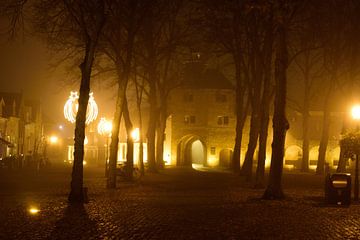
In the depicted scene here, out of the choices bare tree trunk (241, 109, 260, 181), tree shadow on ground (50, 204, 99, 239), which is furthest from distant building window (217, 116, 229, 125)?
tree shadow on ground (50, 204, 99, 239)

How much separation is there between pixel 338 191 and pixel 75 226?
10914 mm

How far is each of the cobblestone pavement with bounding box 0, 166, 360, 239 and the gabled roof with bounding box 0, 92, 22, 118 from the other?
49730mm

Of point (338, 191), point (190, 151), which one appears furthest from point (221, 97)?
point (338, 191)

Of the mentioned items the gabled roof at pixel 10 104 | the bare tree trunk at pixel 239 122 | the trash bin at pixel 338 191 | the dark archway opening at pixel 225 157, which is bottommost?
the trash bin at pixel 338 191

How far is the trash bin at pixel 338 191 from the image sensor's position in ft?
71.1

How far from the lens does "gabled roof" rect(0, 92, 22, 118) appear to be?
72688 millimetres

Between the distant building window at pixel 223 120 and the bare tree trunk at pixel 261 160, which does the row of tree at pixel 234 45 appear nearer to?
the bare tree trunk at pixel 261 160

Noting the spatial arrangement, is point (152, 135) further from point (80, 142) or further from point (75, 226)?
point (75, 226)

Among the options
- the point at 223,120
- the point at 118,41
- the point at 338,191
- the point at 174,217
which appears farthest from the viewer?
the point at 223,120

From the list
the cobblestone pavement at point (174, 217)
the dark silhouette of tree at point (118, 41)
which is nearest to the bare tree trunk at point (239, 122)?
the dark silhouette of tree at point (118, 41)

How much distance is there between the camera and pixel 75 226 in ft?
48.5

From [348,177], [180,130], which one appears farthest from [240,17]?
[180,130]

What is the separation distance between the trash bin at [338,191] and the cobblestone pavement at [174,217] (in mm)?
Answer: 538

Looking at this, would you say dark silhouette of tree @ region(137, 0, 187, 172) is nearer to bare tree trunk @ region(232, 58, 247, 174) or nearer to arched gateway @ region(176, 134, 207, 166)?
bare tree trunk @ region(232, 58, 247, 174)
